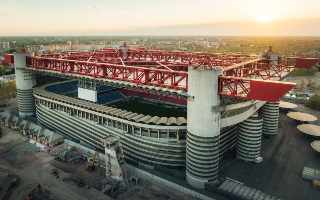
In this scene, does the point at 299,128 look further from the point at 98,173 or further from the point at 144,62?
the point at 98,173

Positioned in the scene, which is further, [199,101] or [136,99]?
[136,99]

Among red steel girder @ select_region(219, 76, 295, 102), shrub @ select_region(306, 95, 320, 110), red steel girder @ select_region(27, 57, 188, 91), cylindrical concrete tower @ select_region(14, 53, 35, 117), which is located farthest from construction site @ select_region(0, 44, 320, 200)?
shrub @ select_region(306, 95, 320, 110)

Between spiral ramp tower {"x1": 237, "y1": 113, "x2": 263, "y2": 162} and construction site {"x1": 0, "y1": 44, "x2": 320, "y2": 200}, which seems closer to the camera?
Answer: construction site {"x1": 0, "y1": 44, "x2": 320, "y2": 200}

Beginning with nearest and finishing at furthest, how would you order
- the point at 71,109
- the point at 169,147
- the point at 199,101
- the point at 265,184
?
the point at 199,101 < the point at 265,184 < the point at 169,147 < the point at 71,109

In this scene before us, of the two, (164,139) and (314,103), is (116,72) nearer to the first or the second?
(164,139)

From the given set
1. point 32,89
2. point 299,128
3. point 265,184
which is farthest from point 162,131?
point 32,89

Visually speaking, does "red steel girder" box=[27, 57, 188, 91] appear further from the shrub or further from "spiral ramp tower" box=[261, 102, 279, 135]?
the shrub

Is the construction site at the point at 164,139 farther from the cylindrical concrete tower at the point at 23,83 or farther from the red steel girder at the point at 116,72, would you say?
the cylindrical concrete tower at the point at 23,83
